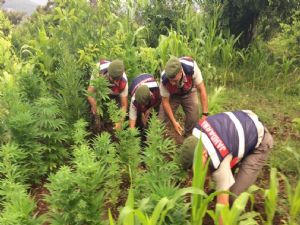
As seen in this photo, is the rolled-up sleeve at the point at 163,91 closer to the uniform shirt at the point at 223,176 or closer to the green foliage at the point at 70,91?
the green foliage at the point at 70,91

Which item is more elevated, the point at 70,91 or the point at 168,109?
the point at 70,91

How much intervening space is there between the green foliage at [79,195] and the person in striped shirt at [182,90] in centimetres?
152

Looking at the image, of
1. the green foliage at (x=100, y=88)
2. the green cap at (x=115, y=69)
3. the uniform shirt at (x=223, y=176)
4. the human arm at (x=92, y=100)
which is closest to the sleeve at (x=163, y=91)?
the green cap at (x=115, y=69)

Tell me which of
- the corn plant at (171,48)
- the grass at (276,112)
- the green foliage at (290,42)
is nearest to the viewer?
the grass at (276,112)

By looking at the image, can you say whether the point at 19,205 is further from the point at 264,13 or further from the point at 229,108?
the point at 264,13

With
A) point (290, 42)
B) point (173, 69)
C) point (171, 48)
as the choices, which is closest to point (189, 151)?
point (173, 69)

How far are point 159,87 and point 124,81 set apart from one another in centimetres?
39

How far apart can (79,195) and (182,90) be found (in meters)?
2.13

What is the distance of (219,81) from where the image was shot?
22.4 ft

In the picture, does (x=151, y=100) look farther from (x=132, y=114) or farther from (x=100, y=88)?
(x=100, y=88)

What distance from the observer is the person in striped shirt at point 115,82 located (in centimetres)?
410

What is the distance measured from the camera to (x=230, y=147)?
3.00 m

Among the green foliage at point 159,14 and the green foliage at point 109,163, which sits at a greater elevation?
the green foliage at point 159,14

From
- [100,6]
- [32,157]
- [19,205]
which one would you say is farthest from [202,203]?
[100,6]
